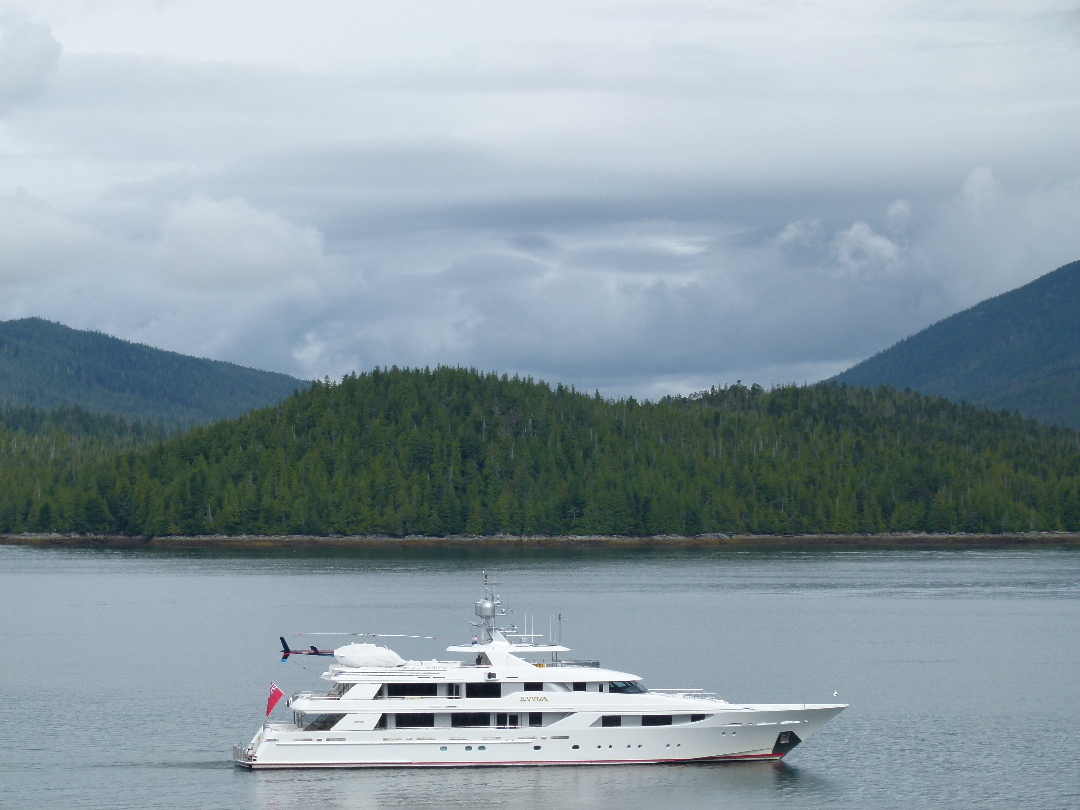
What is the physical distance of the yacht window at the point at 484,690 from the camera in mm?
51688

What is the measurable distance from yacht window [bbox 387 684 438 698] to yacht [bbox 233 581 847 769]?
0.12ft

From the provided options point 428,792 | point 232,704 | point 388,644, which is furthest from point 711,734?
point 388,644

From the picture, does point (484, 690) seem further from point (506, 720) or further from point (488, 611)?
point (488, 611)

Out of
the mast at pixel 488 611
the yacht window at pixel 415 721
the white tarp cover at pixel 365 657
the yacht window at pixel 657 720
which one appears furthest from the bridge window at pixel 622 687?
the white tarp cover at pixel 365 657

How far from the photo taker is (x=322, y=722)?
5256 centimetres

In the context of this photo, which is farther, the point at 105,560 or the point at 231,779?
the point at 105,560

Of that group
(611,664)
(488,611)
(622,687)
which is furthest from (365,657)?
(611,664)

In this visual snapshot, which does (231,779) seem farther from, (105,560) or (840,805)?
(105,560)

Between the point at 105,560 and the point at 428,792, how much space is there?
154m

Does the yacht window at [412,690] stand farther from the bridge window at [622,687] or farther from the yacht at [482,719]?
the bridge window at [622,687]

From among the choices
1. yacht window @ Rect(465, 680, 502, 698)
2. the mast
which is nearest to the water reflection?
yacht window @ Rect(465, 680, 502, 698)

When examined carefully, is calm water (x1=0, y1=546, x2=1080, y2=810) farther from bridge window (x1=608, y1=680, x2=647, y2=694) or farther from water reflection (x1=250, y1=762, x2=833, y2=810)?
bridge window (x1=608, y1=680, x2=647, y2=694)

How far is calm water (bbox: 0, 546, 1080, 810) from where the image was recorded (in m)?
50.8

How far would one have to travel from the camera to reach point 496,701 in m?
51.7
